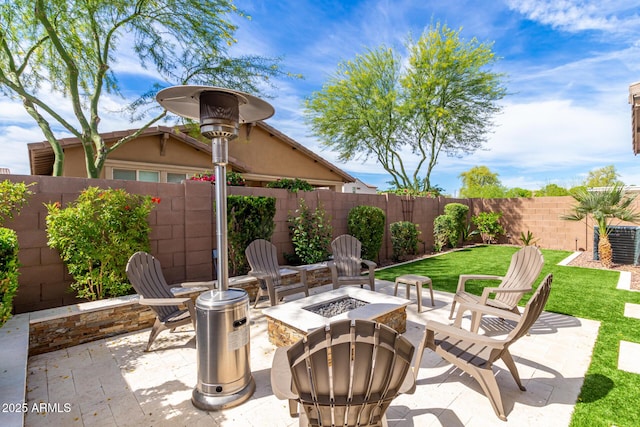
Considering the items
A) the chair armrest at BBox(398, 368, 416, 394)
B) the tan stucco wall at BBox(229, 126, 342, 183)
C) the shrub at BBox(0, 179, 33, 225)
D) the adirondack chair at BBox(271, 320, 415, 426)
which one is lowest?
the chair armrest at BBox(398, 368, 416, 394)

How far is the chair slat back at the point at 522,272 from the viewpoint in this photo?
389 cm

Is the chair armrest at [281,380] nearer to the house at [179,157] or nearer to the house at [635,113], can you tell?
the house at [635,113]

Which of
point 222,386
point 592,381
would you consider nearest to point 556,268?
point 592,381

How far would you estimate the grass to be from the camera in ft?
7.75

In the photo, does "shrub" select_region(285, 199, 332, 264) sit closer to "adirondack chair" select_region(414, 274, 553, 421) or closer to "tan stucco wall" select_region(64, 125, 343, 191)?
"tan stucco wall" select_region(64, 125, 343, 191)

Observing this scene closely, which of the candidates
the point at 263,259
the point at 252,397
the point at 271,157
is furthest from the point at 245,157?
the point at 252,397

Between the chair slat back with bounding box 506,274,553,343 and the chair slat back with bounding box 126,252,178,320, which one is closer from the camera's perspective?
the chair slat back with bounding box 506,274,553,343

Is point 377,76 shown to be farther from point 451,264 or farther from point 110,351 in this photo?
point 110,351

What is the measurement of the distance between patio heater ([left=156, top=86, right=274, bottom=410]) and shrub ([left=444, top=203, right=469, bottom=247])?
394 inches

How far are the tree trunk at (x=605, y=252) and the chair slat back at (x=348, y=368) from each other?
28.9 ft

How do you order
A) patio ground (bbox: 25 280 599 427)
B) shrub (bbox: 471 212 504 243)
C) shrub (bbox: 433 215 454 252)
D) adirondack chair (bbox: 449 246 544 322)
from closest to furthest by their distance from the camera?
patio ground (bbox: 25 280 599 427) < adirondack chair (bbox: 449 246 544 322) < shrub (bbox: 433 215 454 252) < shrub (bbox: 471 212 504 243)

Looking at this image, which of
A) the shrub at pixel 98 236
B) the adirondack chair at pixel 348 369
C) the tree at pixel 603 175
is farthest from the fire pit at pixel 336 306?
the tree at pixel 603 175

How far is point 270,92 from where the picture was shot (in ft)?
30.2

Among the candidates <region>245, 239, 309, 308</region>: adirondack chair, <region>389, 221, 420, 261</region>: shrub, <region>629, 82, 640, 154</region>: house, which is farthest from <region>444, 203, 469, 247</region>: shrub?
<region>245, 239, 309, 308</region>: adirondack chair
